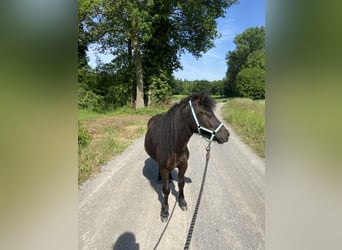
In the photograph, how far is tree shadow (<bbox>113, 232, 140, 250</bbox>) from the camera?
9.78 ft

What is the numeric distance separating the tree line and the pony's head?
1466 centimetres

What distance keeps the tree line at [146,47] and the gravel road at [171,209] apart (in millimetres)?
12891

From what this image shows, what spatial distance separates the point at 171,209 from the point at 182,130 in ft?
4.31

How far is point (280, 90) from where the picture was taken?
847 mm

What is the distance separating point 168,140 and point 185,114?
0.51 m

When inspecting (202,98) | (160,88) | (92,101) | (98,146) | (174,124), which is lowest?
(98,146)

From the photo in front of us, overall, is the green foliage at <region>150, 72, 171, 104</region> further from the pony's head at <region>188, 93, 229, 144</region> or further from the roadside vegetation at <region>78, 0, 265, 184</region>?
the pony's head at <region>188, 93, 229, 144</region>

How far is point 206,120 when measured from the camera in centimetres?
331

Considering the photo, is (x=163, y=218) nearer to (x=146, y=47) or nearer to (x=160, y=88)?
(x=160, y=88)

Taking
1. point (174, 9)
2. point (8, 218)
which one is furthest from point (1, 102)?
point (174, 9)

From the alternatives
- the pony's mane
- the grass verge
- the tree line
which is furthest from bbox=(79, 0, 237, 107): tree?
the pony's mane

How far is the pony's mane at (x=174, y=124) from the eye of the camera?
11.0 ft

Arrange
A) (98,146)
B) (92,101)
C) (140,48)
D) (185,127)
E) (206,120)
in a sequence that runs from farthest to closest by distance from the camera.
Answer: (140,48) → (92,101) → (98,146) → (185,127) → (206,120)

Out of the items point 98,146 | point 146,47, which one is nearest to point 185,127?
point 98,146
